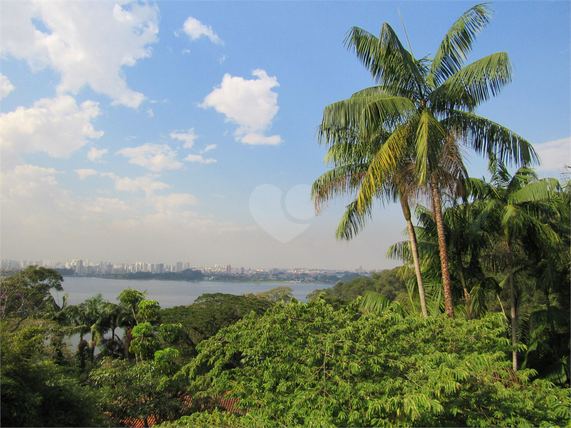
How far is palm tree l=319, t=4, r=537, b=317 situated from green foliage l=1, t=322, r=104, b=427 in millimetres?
7332

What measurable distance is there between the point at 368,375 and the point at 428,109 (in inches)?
224

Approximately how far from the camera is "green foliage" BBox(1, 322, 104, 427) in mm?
5645

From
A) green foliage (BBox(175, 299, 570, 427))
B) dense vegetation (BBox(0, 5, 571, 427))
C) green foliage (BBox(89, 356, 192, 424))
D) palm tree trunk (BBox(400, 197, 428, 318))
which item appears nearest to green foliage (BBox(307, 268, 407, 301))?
dense vegetation (BBox(0, 5, 571, 427))

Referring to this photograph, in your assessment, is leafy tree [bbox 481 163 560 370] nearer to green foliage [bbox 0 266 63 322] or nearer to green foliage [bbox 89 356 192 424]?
green foliage [bbox 89 356 192 424]

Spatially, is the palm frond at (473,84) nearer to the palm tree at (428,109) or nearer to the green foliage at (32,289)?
the palm tree at (428,109)

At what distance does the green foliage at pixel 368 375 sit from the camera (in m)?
4.02

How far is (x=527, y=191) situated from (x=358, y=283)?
135 feet

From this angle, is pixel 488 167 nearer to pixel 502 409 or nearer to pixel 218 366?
pixel 502 409

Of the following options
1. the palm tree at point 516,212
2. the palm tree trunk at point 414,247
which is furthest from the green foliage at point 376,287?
the palm tree trunk at point 414,247

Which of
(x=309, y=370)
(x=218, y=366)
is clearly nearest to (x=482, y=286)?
(x=309, y=370)

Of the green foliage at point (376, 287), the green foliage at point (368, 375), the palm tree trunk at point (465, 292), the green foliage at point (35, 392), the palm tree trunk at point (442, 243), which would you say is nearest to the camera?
the green foliage at point (368, 375)

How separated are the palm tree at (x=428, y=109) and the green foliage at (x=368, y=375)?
2.06m

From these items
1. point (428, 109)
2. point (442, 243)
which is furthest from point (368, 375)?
point (428, 109)

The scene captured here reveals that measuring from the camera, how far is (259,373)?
525 cm
